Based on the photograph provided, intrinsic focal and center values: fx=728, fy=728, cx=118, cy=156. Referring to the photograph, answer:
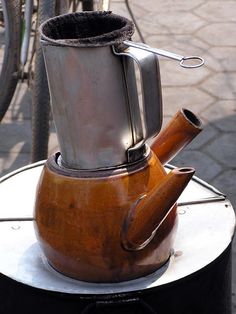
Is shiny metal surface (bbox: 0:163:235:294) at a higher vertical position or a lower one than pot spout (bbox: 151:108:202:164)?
lower

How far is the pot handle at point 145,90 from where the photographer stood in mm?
1137

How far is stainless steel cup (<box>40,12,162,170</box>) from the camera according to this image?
115cm

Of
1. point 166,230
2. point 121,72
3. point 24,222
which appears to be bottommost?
point 24,222

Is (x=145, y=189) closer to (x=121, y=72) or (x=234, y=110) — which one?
(x=121, y=72)

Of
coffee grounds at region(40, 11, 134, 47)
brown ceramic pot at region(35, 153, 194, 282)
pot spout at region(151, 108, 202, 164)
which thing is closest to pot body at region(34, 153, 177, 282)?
brown ceramic pot at region(35, 153, 194, 282)

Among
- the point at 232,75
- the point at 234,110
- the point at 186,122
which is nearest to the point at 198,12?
the point at 232,75

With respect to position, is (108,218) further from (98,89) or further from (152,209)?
(98,89)

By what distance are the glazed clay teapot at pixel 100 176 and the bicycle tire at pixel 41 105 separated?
852mm

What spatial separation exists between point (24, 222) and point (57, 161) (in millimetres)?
204

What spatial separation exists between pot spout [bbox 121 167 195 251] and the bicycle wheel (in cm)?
156

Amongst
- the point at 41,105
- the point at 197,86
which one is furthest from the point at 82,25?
the point at 197,86

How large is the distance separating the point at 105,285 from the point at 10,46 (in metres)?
1.57

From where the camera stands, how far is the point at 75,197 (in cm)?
122

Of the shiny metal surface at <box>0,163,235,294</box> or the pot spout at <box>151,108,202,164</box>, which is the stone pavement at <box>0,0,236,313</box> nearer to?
the shiny metal surface at <box>0,163,235,294</box>
